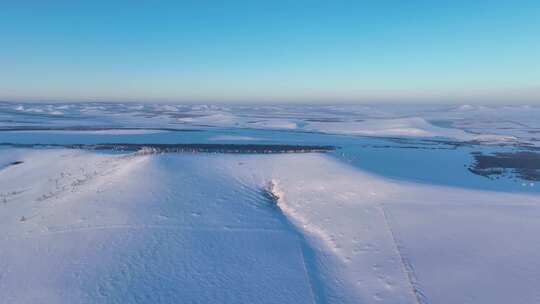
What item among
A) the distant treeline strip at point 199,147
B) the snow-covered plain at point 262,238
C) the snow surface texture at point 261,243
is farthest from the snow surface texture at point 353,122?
the snow surface texture at point 261,243

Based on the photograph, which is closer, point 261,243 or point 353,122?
point 261,243

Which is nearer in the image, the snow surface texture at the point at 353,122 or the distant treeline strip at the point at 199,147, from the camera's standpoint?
the distant treeline strip at the point at 199,147

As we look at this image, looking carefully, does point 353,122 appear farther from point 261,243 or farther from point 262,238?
point 261,243

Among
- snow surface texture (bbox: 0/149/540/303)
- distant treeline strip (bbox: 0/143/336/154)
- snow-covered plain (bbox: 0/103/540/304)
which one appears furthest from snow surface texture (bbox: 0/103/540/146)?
snow surface texture (bbox: 0/149/540/303)

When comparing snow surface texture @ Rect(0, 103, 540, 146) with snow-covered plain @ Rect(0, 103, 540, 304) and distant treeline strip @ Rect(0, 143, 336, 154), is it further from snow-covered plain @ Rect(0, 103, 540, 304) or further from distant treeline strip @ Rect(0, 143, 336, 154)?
snow-covered plain @ Rect(0, 103, 540, 304)

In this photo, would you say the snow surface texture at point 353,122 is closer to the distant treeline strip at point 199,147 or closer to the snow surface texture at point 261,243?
the distant treeline strip at point 199,147

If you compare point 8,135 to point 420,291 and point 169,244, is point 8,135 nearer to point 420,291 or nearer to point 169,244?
point 169,244

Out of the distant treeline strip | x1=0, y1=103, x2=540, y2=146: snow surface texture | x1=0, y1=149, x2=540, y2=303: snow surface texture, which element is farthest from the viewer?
x1=0, y1=103, x2=540, y2=146: snow surface texture

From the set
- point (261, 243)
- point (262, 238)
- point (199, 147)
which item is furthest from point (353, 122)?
point (261, 243)

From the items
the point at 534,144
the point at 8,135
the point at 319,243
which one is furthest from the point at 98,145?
the point at 534,144
